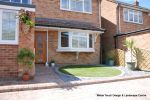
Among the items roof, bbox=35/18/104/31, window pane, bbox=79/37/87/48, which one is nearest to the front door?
roof, bbox=35/18/104/31

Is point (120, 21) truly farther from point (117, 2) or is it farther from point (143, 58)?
point (143, 58)

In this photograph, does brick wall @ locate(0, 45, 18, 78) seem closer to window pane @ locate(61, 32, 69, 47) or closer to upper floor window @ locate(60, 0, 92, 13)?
window pane @ locate(61, 32, 69, 47)

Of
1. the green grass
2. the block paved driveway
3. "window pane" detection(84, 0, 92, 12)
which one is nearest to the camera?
the block paved driveway

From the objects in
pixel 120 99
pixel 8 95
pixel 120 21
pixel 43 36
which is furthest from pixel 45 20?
pixel 120 99

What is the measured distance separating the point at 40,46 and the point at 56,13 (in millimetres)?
3650

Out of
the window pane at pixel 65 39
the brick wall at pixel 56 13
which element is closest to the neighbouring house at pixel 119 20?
the brick wall at pixel 56 13

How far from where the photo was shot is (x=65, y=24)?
18.5 metres

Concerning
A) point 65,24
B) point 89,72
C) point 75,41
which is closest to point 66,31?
point 65,24

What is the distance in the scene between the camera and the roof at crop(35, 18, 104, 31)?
57.0 ft

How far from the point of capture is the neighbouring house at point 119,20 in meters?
22.4

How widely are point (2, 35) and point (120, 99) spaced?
703cm

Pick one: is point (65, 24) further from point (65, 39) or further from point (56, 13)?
point (56, 13)

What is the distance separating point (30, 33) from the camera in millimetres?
11625

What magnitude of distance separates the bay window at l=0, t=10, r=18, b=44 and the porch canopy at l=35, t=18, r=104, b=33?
536 cm
